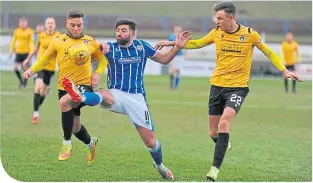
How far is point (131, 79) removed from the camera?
30.7 feet

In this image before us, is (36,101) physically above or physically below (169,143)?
above

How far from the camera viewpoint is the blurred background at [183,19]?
35969mm

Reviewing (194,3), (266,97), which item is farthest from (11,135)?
(194,3)

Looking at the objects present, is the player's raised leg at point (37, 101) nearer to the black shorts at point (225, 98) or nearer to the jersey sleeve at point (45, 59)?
the jersey sleeve at point (45, 59)

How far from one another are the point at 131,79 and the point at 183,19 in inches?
1409

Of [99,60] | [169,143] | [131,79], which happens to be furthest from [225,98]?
[169,143]

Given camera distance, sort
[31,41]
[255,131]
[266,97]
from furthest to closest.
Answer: [31,41] < [266,97] < [255,131]

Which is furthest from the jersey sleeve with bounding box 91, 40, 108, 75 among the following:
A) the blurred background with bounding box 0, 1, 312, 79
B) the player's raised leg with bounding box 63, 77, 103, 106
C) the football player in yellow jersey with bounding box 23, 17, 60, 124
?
the blurred background with bounding box 0, 1, 312, 79

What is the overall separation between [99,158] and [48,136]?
2.77m

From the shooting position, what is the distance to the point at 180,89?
2673cm

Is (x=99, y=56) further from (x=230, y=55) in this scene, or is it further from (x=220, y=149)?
(x=220, y=149)

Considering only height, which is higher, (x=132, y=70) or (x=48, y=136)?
(x=132, y=70)

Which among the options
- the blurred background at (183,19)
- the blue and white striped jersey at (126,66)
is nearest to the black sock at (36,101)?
the blue and white striped jersey at (126,66)

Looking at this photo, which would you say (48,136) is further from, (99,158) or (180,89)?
(180,89)
